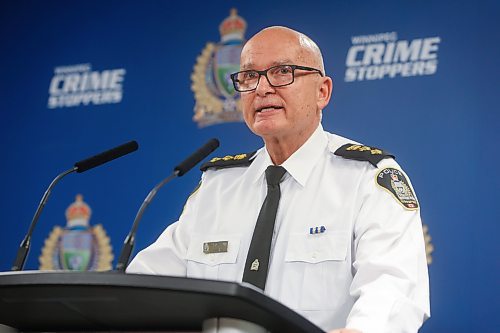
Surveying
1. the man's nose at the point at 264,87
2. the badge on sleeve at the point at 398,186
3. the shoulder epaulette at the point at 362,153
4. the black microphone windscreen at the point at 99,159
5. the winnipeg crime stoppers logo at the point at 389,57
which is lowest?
the black microphone windscreen at the point at 99,159

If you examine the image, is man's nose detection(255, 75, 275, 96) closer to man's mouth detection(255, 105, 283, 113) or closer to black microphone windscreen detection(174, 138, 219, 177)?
man's mouth detection(255, 105, 283, 113)

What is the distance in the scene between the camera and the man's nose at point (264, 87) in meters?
2.25

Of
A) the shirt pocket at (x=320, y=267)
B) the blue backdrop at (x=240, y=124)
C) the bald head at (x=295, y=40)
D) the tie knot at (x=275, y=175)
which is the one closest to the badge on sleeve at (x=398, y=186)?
the shirt pocket at (x=320, y=267)

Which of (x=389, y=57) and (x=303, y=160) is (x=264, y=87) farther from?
(x=389, y=57)

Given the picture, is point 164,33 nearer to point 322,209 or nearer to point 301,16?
point 301,16

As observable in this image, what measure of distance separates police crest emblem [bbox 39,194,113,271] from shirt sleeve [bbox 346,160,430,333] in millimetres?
2091

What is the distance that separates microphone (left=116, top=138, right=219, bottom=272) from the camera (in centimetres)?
163

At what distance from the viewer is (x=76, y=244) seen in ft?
13.3

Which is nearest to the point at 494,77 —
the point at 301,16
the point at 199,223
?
the point at 301,16

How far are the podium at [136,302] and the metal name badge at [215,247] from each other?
0.75m

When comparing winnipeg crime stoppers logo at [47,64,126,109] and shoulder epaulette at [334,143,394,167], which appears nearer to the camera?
shoulder epaulette at [334,143,394,167]

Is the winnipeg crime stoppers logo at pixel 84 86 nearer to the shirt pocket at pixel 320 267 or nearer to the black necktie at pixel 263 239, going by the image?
the black necktie at pixel 263 239

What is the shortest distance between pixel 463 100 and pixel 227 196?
130 centimetres

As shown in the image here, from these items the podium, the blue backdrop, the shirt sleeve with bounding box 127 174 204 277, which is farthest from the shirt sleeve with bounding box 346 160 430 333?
the blue backdrop
